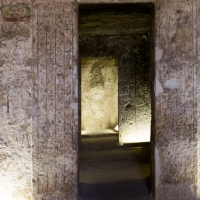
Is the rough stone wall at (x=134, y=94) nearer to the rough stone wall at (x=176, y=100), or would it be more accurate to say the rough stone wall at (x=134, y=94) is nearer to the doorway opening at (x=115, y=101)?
the doorway opening at (x=115, y=101)

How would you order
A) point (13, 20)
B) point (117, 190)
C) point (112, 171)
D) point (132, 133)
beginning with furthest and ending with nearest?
point (132, 133), point (112, 171), point (117, 190), point (13, 20)

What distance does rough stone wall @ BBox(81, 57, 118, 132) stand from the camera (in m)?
7.39

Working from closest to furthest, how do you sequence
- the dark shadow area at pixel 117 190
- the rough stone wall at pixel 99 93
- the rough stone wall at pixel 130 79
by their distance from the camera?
the dark shadow area at pixel 117 190, the rough stone wall at pixel 130 79, the rough stone wall at pixel 99 93

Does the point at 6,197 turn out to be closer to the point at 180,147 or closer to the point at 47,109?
the point at 47,109

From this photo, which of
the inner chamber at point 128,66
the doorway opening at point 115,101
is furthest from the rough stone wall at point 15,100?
the inner chamber at point 128,66

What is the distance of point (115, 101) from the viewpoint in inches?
310

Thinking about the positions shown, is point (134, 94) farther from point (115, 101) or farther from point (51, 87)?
point (51, 87)

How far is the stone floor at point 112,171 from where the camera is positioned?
329cm

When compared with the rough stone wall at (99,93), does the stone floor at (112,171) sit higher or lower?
lower

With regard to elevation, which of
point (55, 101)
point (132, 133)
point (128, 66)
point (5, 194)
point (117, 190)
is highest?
point (128, 66)

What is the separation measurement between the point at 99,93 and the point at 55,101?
4838 mm

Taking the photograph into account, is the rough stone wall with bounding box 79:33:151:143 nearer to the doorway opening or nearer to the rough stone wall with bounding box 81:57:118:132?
the doorway opening

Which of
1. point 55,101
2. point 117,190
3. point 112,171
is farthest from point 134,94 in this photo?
point 55,101

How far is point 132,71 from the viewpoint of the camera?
20.4ft
